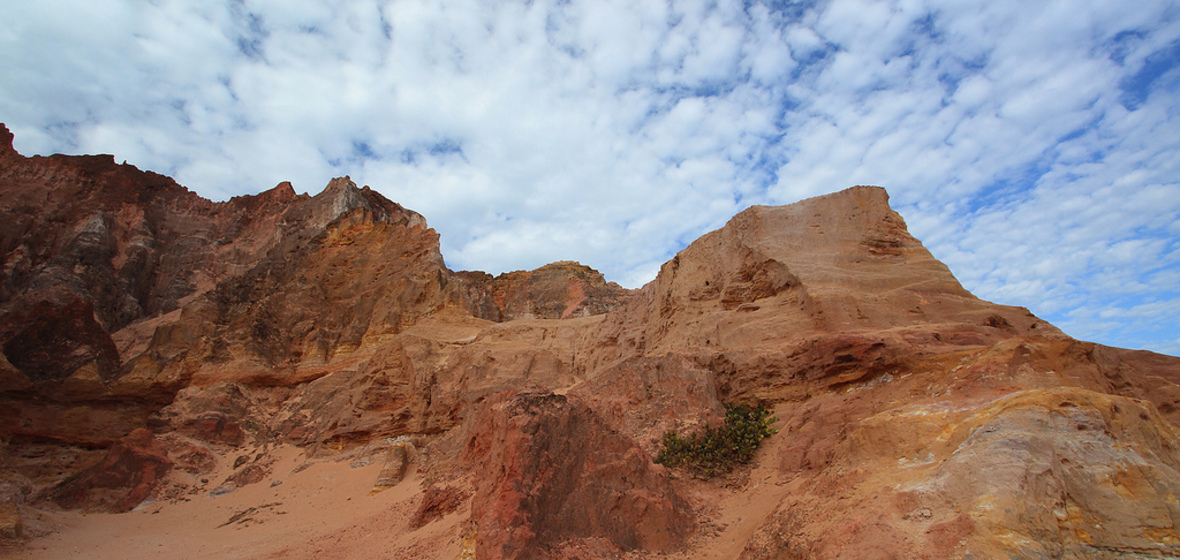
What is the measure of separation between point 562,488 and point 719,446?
2978mm

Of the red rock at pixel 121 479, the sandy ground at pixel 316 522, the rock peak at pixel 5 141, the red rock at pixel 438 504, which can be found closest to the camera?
the sandy ground at pixel 316 522

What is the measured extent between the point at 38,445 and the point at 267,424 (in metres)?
6.15

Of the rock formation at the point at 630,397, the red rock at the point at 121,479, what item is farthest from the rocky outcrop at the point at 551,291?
the red rock at the point at 121,479

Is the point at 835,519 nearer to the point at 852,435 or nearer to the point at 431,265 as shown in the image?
the point at 852,435

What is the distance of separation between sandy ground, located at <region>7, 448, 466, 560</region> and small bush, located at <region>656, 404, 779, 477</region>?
3228 millimetres

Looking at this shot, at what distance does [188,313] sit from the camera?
68.0 feet

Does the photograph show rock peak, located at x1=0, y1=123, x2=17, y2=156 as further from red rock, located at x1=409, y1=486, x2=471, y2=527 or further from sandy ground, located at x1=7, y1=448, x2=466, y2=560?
red rock, located at x1=409, y1=486, x2=471, y2=527

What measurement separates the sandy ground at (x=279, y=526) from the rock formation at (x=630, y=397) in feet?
1.62

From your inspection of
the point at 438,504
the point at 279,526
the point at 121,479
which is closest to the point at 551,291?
the point at 121,479

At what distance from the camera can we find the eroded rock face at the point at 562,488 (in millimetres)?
5801

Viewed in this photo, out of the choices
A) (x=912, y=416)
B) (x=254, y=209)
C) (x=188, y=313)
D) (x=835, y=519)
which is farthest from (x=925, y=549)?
(x=254, y=209)

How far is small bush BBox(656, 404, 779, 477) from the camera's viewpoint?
8.02m

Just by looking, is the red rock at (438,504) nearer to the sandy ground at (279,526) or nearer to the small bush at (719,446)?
the sandy ground at (279,526)

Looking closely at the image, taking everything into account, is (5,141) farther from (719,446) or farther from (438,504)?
(719,446)
